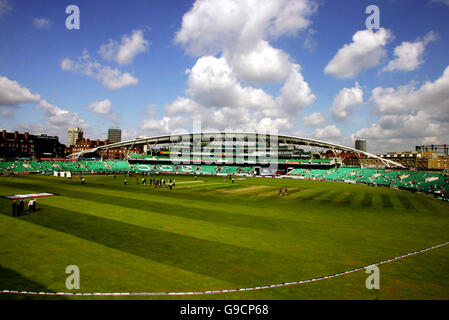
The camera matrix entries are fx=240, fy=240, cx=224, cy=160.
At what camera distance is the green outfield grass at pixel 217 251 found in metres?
9.27

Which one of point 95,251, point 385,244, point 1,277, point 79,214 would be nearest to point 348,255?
point 385,244

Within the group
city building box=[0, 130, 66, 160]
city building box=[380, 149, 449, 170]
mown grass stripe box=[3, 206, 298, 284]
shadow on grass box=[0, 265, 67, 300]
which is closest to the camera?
shadow on grass box=[0, 265, 67, 300]

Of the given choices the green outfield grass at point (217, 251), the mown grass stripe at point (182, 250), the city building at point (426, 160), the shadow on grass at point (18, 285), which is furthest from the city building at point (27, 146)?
the city building at point (426, 160)

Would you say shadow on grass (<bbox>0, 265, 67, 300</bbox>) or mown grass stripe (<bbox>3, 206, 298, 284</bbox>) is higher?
shadow on grass (<bbox>0, 265, 67, 300</bbox>)

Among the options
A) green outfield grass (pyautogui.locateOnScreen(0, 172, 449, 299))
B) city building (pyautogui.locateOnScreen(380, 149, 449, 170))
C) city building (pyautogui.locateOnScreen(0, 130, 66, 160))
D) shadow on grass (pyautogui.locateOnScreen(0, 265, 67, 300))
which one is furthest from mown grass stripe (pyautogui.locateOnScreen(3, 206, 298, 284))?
city building (pyautogui.locateOnScreen(380, 149, 449, 170))

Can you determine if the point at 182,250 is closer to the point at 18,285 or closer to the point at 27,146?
the point at 18,285

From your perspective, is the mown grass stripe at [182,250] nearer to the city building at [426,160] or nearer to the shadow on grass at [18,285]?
the shadow on grass at [18,285]

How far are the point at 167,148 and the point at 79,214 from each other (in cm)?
9244

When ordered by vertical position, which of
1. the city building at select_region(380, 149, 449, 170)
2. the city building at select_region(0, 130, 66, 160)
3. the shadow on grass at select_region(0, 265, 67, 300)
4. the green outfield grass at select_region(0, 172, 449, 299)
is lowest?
the green outfield grass at select_region(0, 172, 449, 299)

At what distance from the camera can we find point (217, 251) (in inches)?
511

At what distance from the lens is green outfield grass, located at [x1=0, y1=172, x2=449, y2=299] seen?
9266 mm

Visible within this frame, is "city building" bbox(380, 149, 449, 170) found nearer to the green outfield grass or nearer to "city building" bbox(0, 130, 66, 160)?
the green outfield grass

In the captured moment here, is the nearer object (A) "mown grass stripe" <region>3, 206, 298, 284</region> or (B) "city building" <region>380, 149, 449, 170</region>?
(A) "mown grass stripe" <region>3, 206, 298, 284</region>
